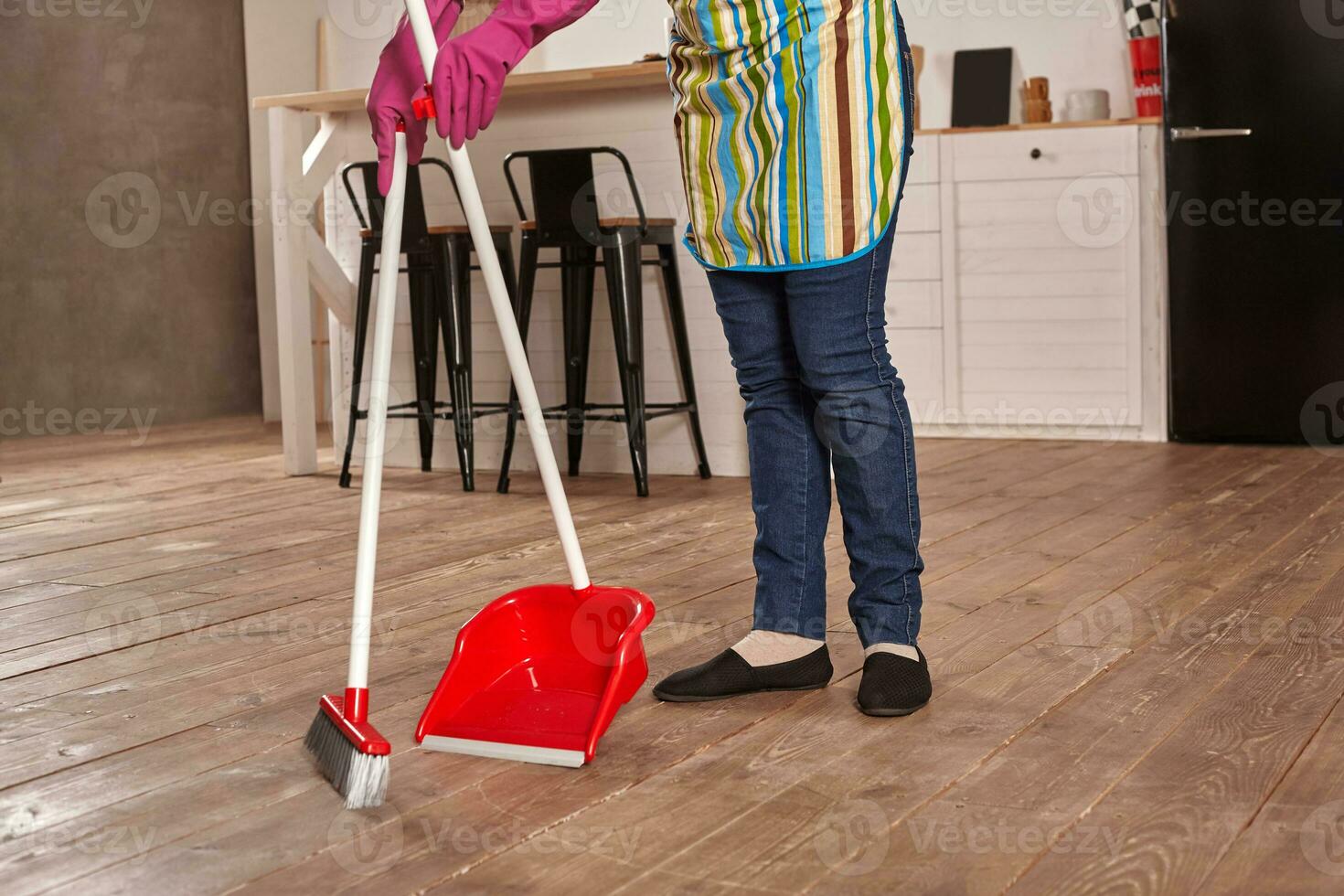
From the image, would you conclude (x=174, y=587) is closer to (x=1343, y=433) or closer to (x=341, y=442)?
(x=341, y=442)

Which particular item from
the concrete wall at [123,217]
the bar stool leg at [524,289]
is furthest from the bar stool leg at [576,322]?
the concrete wall at [123,217]

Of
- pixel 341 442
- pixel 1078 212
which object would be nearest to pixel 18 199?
pixel 341 442

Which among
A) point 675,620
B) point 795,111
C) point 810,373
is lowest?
point 675,620

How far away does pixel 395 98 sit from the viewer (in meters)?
1.52

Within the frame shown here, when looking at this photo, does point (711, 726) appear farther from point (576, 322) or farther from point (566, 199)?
point (576, 322)

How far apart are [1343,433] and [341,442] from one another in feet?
10.2

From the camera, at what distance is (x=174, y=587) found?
8.23 ft

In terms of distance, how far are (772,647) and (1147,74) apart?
3.55 m

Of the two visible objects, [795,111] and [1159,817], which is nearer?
[1159,817]

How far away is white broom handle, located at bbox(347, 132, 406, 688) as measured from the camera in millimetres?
1432

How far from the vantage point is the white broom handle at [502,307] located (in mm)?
1470

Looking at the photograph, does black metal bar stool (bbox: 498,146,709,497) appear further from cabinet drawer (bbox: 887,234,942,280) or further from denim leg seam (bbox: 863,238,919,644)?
denim leg seam (bbox: 863,238,919,644)

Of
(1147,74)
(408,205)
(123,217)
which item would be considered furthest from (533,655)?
(123,217)

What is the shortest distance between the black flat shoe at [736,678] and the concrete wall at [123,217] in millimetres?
4369
